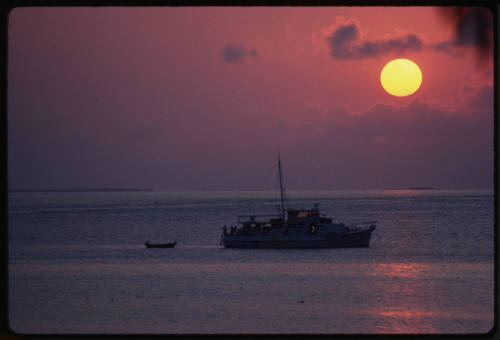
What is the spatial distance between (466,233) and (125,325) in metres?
20.8

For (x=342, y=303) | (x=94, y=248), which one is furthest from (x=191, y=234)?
(x=342, y=303)

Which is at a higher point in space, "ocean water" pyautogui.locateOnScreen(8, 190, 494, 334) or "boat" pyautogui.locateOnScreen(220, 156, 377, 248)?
"boat" pyautogui.locateOnScreen(220, 156, 377, 248)

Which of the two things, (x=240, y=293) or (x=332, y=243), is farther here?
(x=332, y=243)

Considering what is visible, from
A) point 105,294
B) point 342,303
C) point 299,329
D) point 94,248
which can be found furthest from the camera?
point 94,248

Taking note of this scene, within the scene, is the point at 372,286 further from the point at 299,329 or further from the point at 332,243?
the point at 299,329

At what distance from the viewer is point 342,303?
1271cm

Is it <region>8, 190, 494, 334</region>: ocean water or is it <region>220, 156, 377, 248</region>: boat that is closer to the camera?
<region>8, 190, 494, 334</region>: ocean water

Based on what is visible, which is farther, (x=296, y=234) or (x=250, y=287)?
(x=296, y=234)

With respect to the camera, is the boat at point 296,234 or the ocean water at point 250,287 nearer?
the ocean water at point 250,287

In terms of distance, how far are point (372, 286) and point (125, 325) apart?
583cm

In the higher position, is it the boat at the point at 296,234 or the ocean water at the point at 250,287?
the boat at the point at 296,234

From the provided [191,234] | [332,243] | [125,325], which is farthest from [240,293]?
[191,234]
